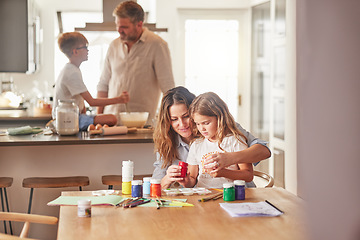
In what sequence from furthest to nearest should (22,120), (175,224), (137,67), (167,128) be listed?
(22,120)
(137,67)
(167,128)
(175,224)

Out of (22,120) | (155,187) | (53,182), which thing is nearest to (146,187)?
(155,187)

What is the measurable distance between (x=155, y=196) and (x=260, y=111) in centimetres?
441

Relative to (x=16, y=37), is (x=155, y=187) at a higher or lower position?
lower

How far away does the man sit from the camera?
4223mm

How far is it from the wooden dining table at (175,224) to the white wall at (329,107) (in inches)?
49.3

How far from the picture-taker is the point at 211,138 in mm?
2461

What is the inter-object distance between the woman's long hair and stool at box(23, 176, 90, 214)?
95 centimetres

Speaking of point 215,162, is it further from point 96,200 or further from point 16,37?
point 16,37

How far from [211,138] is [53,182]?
141 centimetres

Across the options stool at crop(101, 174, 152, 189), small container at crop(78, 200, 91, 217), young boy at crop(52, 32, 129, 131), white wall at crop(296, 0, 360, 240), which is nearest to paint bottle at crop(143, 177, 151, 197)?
small container at crop(78, 200, 91, 217)

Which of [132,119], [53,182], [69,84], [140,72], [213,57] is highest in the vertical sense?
[213,57]

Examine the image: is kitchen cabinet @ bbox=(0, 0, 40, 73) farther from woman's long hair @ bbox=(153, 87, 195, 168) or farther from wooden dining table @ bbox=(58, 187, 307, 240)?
wooden dining table @ bbox=(58, 187, 307, 240)

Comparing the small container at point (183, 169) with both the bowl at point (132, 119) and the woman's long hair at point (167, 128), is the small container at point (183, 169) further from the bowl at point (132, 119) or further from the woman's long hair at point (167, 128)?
the bowl at point (132, 119)

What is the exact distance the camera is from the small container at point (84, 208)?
5.77ft
